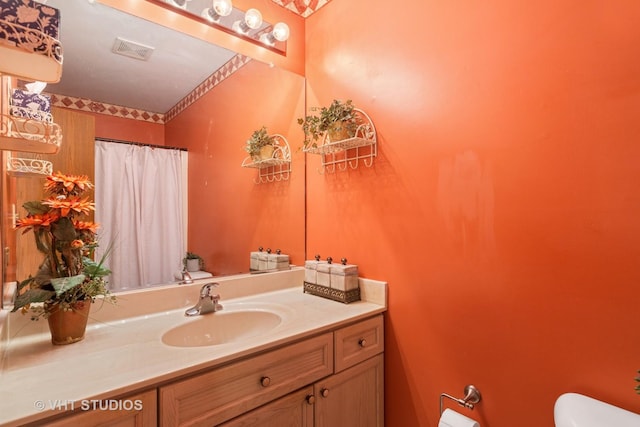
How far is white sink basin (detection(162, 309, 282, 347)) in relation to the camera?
3.92ft

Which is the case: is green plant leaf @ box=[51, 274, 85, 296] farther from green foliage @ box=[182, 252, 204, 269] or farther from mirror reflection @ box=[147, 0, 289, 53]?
mirror reflection @ box=[147, 0, 289, 53]

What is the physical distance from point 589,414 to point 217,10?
6.57 ft

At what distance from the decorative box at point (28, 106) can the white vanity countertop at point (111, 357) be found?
2.19 feet

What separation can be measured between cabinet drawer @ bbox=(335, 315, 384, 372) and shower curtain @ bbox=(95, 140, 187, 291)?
81 cm

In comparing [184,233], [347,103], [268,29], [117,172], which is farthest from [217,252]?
[268,29]

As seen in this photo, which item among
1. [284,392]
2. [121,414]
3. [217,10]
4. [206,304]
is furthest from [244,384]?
[217,10]

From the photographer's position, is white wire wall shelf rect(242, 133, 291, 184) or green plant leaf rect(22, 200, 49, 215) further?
white wire wall shelf rect(242, 133, 291, 184)

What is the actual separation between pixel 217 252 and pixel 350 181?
758mm

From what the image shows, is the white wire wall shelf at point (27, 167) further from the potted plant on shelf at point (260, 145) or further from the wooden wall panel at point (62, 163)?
the potted plant on shelf at point (260, 145)

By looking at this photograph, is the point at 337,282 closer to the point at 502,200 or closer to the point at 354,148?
the point at 354,148

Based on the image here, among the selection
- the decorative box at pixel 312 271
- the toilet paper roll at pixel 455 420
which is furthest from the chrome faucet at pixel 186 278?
the toilet paper roll at pixel 455 420

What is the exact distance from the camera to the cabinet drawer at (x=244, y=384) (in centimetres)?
82

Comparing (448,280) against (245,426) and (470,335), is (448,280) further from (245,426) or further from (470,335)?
(245,426)

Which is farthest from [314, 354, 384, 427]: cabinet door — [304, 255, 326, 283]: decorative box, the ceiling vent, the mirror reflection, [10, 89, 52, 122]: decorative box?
the mirror reflection
